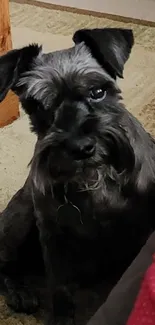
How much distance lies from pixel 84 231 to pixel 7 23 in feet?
3.36

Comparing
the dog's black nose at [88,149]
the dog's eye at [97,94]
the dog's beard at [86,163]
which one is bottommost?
the dog's beard at [86,163]

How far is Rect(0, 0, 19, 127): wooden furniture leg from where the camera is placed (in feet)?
7.75

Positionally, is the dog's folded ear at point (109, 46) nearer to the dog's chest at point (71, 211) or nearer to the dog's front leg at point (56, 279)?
the dog's chest at point (71, 211)

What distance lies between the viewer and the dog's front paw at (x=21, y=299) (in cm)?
178

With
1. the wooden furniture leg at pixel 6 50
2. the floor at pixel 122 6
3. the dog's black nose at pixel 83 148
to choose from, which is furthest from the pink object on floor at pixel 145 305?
the floor at pixel 122 6

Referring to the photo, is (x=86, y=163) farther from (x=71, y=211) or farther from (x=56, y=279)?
(x=56, y=279)

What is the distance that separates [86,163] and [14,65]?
0.28 metres

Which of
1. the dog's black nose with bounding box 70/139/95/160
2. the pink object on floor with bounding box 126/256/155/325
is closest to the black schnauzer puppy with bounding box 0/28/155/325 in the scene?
the dog's black nose with bounding box 70/139/95/160

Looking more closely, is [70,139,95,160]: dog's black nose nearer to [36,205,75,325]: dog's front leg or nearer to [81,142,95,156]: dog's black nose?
[81,142,95,156]: dog's black nose

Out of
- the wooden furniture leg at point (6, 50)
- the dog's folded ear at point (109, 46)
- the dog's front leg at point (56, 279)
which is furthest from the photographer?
the wooden furniture leg at point (6, 50)

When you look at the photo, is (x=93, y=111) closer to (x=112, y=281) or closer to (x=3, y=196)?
(x=112, y=281)

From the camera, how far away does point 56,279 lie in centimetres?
169

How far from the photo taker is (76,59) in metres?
1.55

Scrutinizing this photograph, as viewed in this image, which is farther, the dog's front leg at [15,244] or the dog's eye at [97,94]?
the dog's front leg at [15,244]
